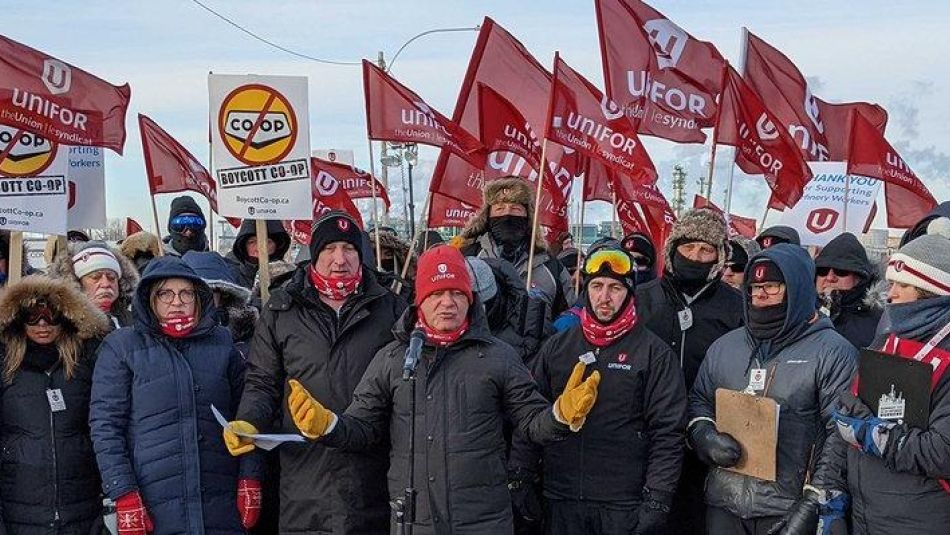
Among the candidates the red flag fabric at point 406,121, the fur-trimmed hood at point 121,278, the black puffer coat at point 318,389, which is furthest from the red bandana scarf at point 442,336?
the red flag fabric at point 406,121

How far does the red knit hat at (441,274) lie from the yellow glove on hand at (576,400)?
77cm

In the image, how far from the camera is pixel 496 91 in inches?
360

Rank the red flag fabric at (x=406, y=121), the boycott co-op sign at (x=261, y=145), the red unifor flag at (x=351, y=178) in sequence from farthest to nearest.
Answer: the red unifor flag at (x=351, y=178), the red flag fabric at (x=406, y=121), the boycott co-op sign at (x=261, y=145)

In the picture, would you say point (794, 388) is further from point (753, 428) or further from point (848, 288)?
point (848, 288)

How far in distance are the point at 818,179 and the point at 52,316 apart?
7.90 meters

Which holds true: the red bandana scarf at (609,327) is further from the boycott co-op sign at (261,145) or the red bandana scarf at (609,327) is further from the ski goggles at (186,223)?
the ski goggles at (186,223)

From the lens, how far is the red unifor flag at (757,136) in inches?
382

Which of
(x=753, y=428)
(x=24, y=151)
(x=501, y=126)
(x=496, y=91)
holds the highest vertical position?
(x=496, y=91)

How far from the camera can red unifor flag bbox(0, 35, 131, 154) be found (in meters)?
6.92

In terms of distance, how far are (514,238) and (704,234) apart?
1.58m

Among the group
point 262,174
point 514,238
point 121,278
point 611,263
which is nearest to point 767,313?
point 611,263

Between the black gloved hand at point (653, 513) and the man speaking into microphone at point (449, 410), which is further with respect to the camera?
the black gloved hand at point (653, 513)

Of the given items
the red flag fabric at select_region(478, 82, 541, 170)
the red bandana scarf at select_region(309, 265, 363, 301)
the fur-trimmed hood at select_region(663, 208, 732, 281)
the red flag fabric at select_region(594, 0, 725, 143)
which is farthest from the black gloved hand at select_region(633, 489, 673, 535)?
the red flag fabric at select_region(594, 0, 725, 143)

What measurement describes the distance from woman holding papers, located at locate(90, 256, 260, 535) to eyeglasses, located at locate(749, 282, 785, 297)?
2706 mm
